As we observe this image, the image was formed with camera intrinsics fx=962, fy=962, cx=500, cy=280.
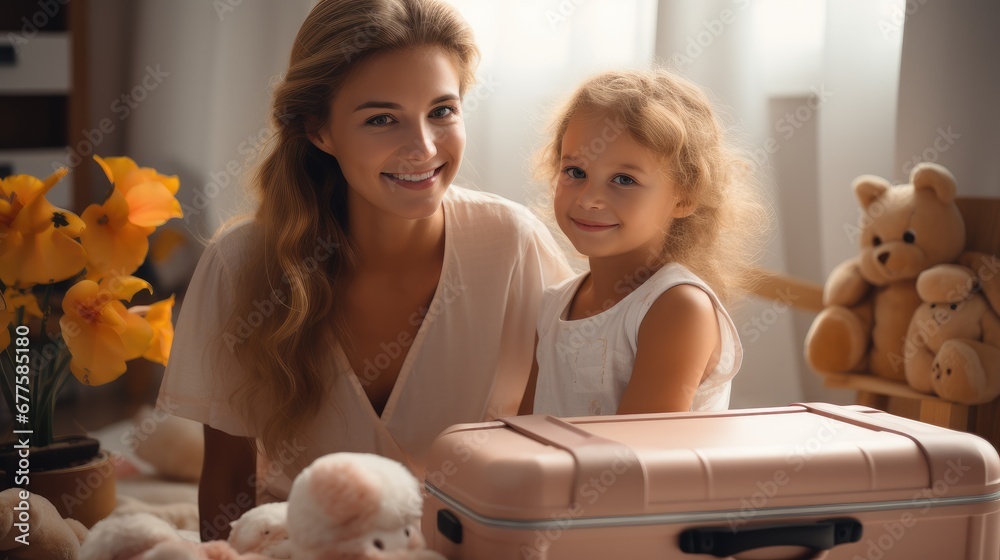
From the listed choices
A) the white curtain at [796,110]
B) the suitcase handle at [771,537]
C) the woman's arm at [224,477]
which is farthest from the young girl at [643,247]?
the white curtain at [796,110]

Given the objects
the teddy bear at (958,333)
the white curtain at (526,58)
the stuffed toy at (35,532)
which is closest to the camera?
the stuffed toy at (35,532)

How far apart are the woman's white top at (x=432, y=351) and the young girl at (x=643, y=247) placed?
0.10m

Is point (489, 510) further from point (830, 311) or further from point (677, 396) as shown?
point (830, 311)

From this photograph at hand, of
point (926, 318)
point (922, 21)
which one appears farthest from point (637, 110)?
point (922, 21)

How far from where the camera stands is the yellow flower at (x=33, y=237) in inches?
36.8

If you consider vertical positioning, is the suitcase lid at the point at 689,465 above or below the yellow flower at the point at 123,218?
below

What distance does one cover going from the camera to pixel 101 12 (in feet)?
6.77

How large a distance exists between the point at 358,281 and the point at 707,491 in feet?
2.20

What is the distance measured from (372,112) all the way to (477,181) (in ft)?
3.04

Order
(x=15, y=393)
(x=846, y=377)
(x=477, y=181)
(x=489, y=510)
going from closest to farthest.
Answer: (x=489, y=510) < (x=15, y=393) < (x=846, y=377) < (x=477, y=181)

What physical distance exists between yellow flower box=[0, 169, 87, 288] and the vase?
0.18 meters

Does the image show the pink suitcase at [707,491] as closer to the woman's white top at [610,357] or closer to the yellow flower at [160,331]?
the woman's white top at [610,357]

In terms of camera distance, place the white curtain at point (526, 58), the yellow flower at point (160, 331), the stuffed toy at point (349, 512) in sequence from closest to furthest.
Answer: the stuffed toy at point (349, 512), the yellow flower at point (160, 331), the white curtain at point (526, 58)

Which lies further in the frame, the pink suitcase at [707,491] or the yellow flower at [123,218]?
the yellow flower at [123,218]
